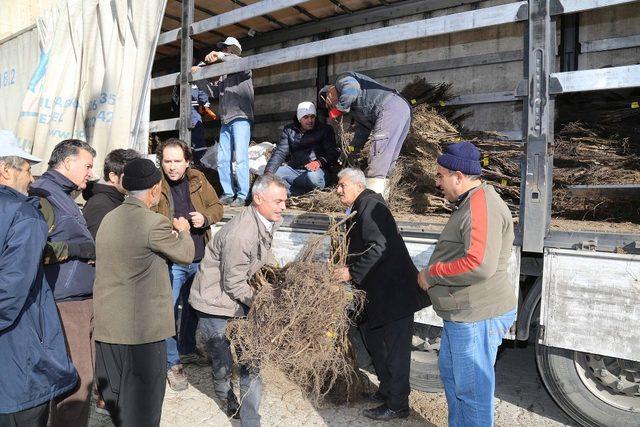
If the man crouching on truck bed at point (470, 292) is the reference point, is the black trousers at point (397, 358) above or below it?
below

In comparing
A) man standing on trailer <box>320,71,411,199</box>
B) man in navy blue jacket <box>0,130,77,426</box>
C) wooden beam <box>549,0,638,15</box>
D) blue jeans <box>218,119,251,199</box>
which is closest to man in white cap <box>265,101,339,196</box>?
blue jeans <box>218,119,251,199</box>

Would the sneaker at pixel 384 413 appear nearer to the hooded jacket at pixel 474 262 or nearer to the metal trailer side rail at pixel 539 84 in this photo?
the hooded jacket at pixel 474 262

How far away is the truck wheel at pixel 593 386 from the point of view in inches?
111

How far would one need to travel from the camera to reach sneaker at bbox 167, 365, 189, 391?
11.8 ft

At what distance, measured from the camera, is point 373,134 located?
3902 mm

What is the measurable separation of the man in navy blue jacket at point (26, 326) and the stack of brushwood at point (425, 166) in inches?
91.5

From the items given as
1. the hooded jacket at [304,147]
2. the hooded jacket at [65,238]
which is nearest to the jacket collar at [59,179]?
the hooded jacket at [65,238]

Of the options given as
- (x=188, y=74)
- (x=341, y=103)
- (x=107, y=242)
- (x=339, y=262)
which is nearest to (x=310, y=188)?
(x=341, y=103)

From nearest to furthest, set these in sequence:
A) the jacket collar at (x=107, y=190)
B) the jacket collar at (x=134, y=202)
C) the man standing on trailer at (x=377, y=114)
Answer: the jacket collar at (x=134, y=202) → the jacket collar at (x=107, y=190) → the man standing on trailer at (x=377, y=114)

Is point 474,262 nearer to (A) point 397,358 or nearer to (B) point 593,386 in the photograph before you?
(A) point 397,358

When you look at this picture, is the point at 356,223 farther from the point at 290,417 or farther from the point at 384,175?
the point at 290,417

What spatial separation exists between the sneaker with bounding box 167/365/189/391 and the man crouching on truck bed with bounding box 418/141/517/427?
2.14 metres

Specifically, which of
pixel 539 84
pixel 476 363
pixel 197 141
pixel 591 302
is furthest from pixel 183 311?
pixel 197 141

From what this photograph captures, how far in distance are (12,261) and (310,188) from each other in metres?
Result: 3.19
